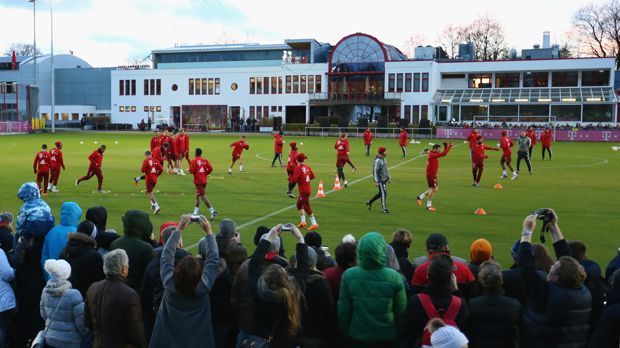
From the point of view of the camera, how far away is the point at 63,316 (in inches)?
228

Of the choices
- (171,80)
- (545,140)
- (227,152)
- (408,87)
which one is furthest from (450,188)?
(171,80)

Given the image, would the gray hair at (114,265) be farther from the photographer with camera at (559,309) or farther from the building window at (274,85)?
the building window at (274,85)

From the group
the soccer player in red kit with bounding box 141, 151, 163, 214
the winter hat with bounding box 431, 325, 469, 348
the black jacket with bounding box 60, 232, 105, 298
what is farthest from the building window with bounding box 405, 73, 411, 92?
the winter hat with bounding box 431, 325, 469, 348

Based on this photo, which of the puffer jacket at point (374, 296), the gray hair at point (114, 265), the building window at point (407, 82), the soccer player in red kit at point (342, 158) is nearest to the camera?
the puffer jacket at point (374, 296)

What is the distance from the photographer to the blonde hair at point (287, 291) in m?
5.23

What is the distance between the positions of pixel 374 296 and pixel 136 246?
9.27 feet

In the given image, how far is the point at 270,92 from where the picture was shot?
77250 mm

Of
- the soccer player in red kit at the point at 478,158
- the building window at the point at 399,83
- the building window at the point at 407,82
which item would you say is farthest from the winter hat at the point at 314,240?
the building window at the point at 399,83

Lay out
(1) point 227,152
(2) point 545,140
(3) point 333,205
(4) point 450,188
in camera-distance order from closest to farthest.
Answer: (3) point 333,205 < (4) point 450,188 < (2) point 545,140 < (1) point 227,152

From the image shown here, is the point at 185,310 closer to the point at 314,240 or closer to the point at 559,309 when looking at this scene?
the point at 314,240

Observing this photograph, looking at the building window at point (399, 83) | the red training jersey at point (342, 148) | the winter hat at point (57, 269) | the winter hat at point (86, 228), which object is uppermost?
the building window at point (399, 83)

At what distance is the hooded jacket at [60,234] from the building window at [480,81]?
219 ft

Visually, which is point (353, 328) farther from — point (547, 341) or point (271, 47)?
point (271, 47)

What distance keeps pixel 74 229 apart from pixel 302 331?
3.56 metres
